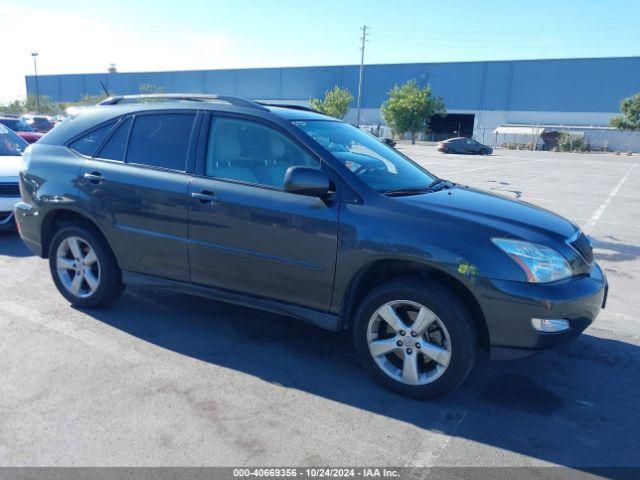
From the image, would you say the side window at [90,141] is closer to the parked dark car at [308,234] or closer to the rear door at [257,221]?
the parked dark car at [308,234]

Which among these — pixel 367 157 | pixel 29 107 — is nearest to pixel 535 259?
pixel 367 157

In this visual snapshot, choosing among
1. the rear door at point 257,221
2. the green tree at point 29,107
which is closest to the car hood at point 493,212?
the rear door at point 257,221

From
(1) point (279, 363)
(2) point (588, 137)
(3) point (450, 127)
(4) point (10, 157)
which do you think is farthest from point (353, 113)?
(1) point (279, 363)

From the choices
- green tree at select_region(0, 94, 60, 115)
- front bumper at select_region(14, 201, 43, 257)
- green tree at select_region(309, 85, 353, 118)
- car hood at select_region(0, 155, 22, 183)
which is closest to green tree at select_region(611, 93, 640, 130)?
green tree at select_region(309, 85, 353, 118)

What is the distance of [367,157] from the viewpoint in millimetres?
4051

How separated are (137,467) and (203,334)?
5.41 ft

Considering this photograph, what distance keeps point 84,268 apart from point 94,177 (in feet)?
2.76

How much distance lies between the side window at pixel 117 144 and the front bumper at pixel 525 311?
3.10m

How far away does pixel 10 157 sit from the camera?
8148 millimetres

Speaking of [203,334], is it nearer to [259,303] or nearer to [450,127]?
[259,303]

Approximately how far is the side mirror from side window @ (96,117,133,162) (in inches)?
70.7

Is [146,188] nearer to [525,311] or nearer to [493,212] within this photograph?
[493,212]

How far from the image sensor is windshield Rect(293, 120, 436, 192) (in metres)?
3.67

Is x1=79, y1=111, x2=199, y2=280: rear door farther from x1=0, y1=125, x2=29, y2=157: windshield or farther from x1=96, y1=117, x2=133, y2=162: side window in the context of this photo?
x1=0, y1=125, x2=29, y2=157: windshield
